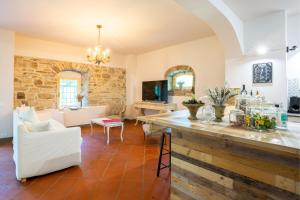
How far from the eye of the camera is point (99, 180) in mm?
2338

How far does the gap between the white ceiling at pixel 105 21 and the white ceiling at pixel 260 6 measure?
830 mm

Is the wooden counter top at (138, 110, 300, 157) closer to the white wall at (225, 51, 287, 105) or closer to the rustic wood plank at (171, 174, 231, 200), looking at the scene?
the rustic wood plank at (171, 174, 231, 200)

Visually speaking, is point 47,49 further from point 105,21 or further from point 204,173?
point 204,173

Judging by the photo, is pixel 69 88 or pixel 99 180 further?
pixel 69 88

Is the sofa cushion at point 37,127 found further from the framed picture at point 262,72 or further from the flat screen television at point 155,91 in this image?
the framed picture at point 262,72

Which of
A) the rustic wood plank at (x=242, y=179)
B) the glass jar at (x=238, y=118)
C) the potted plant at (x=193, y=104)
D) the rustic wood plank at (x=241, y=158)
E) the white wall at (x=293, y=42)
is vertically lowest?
the rustic wood plank at (x=242, y=179)

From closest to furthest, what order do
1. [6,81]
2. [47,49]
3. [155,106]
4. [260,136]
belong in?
[260,136] < [6,81] < [47,49] < [155,106]

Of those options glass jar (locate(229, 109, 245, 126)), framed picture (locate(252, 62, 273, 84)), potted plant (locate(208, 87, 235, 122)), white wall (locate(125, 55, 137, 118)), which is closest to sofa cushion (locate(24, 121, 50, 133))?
potted plant (locate(208, 87, 235, 122))

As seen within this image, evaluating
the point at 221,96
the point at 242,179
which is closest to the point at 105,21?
the point at 221,96

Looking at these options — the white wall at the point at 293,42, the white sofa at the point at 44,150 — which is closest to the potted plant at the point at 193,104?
the white sofa at the point at 44,150

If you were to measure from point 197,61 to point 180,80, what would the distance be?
914 mm

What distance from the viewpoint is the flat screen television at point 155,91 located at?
5.79 meters

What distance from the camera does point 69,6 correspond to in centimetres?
312

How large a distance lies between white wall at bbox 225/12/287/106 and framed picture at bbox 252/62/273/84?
7 centimetres
